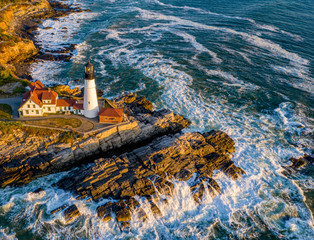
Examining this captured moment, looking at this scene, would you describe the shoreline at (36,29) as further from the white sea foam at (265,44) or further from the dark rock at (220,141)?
the dark rock at (220,141)

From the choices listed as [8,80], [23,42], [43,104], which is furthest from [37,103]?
[23,42]

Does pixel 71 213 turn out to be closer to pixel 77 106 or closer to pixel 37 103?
pixel 77 106

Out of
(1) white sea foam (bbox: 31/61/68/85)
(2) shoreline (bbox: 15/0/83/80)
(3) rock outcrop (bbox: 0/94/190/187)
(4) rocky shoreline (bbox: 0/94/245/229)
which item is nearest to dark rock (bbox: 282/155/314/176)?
(4) rocky shoreline (bbox: 0/94/245/229)

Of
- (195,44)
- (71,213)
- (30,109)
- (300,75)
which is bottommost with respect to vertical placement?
(195,44)

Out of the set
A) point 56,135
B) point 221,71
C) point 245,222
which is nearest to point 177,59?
point 221,71

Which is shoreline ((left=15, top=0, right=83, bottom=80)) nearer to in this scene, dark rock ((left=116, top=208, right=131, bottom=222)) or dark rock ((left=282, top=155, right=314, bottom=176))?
dark rock ((left=116, top=208, right=131, bottom=222))

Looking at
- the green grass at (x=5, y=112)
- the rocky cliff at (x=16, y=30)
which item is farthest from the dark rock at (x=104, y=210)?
the rocky cliff at (x=16, y=30)
